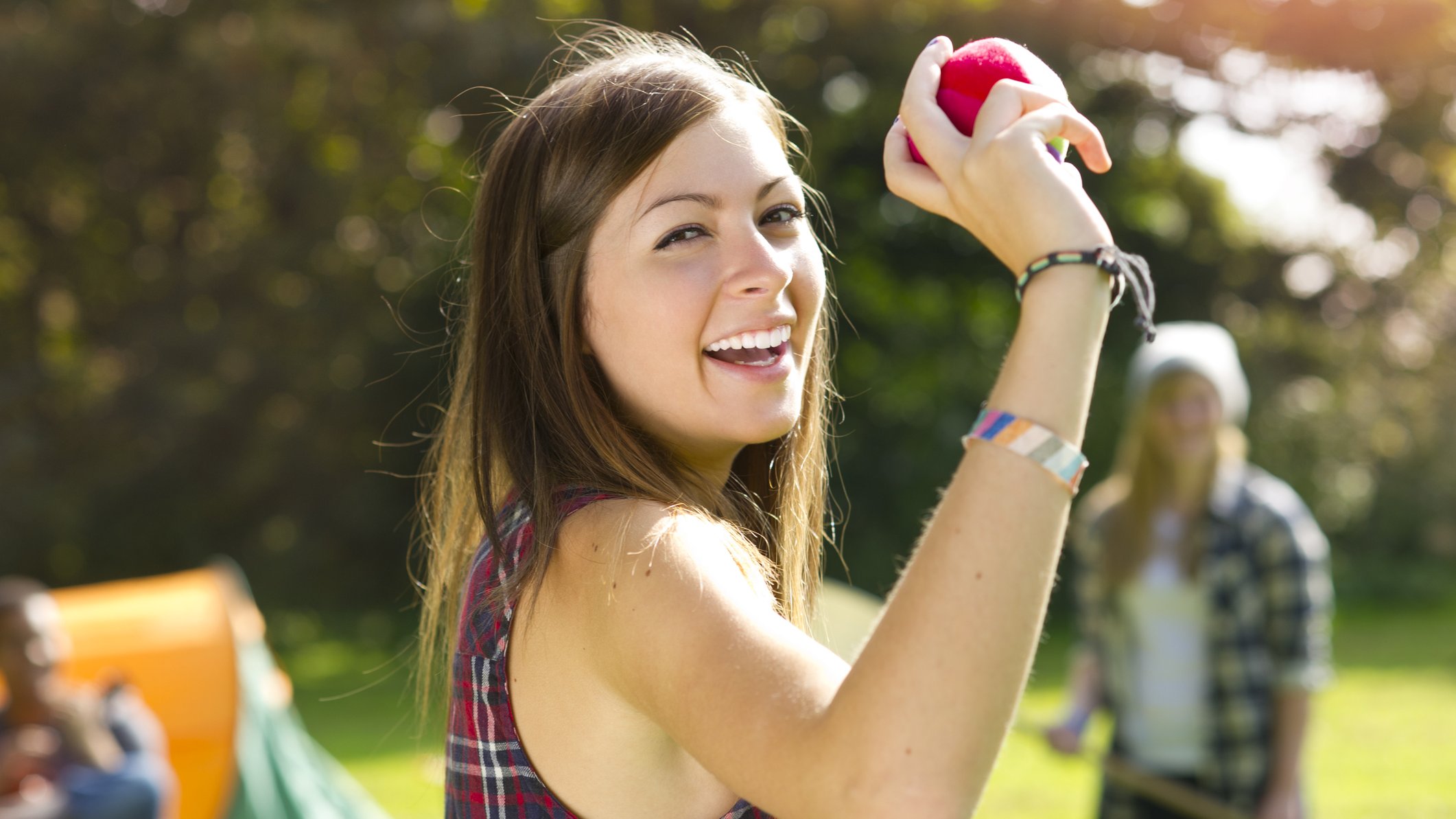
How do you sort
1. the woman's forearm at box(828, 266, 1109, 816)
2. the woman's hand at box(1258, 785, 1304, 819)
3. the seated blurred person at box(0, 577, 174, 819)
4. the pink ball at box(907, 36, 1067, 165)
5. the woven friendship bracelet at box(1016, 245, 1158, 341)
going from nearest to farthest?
the woman's forearm at box(828, 266, 1109, 816), the woven friendship bracelet at box(1016, 245, 1158, 341), the pink ball at box(907, 36, 1067, 165), the woman's hand at box(1258, 785, 1304, 819), the seated blurred person at box(0, 577, 174, 819)

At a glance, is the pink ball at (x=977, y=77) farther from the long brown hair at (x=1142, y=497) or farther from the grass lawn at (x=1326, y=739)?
the grass lawn at (x=1326, y=739)

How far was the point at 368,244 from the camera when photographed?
15258mm

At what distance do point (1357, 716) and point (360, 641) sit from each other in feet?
33.9

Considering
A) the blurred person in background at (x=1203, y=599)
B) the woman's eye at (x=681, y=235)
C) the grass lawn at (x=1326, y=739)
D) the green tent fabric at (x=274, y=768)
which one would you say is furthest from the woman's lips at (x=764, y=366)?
the green tent fabric at (x=274, y=768)

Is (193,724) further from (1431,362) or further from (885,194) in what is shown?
(1431,362)

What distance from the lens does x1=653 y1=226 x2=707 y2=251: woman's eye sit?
1369mm

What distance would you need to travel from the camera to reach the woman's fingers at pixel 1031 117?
1126mm

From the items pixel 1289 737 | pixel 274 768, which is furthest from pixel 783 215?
pixel 274 768

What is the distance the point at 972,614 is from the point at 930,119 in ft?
1.52

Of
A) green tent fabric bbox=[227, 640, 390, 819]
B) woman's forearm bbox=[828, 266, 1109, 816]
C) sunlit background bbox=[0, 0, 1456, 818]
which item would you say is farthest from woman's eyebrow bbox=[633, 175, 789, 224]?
sunlit background bbox=[0, 0, 1456, 818]

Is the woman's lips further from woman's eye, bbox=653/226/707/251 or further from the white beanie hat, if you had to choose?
the white beanie hat

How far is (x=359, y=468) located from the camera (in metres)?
15.1

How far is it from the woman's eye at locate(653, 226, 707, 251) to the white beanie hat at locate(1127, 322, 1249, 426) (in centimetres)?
281

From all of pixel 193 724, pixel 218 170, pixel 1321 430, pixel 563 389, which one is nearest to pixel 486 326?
pixel 563 389
